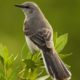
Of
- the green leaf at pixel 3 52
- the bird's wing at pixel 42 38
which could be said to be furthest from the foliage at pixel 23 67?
the bird's wing at pixel 42 38

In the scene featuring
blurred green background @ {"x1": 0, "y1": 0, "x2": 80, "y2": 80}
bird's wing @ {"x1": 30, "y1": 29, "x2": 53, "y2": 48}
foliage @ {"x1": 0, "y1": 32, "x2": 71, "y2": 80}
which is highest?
foliage @ {"x1": 0, "y1": 32, "x2": 71, "y2": 80}

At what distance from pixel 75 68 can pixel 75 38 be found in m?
0.75

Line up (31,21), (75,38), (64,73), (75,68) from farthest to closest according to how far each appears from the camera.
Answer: (75,38)
(75,68)
(31,21)
(64,73)

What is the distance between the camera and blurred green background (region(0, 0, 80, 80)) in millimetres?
9340

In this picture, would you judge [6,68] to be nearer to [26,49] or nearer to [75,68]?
[26,49]

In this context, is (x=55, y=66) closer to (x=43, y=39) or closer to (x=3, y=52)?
(x=3, y=52)

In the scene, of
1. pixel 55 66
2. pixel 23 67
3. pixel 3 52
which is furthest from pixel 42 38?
pixel 23 67

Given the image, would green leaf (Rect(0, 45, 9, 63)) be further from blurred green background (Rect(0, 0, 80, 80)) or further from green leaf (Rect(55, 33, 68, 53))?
blurred green background (Rect(0, 0, 80, 80))

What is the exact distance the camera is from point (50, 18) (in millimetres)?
9703

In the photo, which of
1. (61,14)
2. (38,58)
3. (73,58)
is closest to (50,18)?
(61,14)

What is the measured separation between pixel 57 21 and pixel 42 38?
5.28 meters

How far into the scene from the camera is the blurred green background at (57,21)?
30.6ft

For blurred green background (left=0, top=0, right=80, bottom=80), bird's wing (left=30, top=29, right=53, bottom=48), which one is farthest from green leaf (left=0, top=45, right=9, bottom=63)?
blurred green background (left=0, top=0, right=80, bottom=80)

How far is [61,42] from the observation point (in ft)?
12.2
